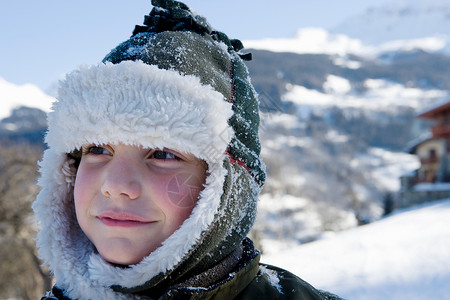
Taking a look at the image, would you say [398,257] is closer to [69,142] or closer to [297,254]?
[297,254]

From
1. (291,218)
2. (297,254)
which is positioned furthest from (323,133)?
(297,254)

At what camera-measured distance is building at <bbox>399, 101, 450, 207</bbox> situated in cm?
1491

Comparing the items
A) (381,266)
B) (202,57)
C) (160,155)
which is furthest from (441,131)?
(160,155)

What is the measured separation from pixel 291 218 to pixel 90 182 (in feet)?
110

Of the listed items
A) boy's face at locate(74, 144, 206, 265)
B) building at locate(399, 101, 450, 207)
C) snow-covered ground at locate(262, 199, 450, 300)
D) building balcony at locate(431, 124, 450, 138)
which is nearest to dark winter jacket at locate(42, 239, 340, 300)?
boy's face at locate(74, 144, 206, 265)

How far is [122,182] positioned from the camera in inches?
31.5

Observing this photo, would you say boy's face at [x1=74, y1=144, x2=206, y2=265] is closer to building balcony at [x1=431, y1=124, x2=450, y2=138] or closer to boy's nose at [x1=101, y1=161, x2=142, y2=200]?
boy's nose at [x1=101, y1=161, x2=142, y2=200]

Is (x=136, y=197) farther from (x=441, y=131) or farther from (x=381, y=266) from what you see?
(x=441, y=131)

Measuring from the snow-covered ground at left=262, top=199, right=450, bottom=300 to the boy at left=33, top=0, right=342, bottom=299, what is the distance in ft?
1.75

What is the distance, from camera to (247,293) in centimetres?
91

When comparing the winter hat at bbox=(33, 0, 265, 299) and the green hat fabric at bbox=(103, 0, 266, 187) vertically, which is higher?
the green hat fabric at bbox=(103, 0, 266, 187)

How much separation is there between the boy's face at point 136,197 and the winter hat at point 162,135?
0.10ft

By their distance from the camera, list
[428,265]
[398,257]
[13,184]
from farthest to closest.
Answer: [13,184]
[398,257]
[428,265]

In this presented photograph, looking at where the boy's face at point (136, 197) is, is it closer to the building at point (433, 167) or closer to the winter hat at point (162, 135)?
the winter hat at point (162, 135)
